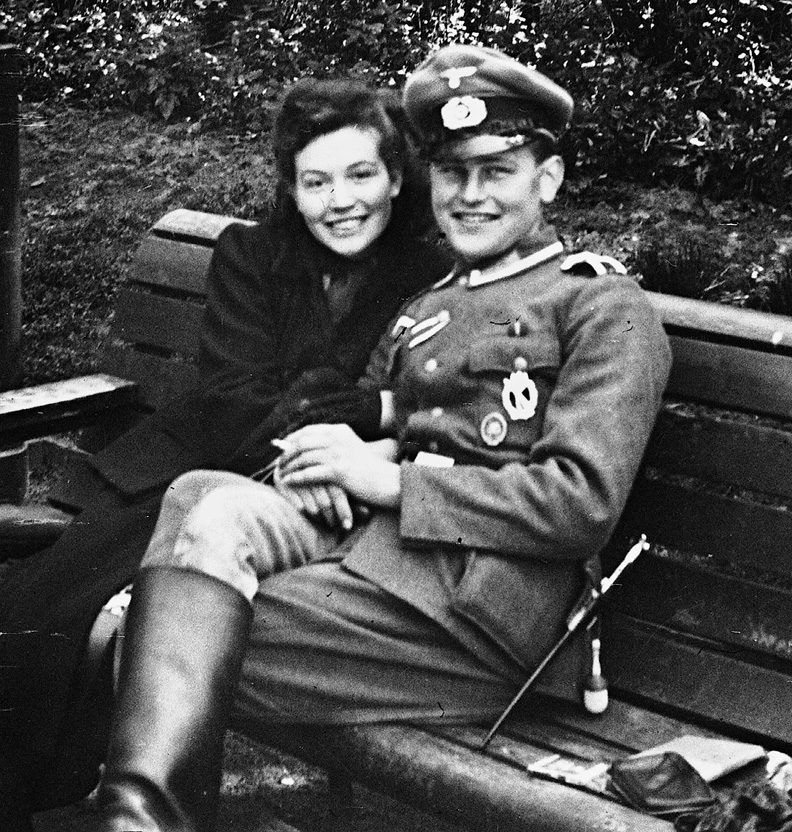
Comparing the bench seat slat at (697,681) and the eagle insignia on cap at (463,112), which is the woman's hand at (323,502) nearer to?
the bench seat slat at (697,681)

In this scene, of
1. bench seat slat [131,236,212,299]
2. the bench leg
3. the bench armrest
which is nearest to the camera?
the bench leg

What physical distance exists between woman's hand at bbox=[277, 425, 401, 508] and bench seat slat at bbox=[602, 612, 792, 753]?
619mm

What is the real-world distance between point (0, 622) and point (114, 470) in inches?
19.4

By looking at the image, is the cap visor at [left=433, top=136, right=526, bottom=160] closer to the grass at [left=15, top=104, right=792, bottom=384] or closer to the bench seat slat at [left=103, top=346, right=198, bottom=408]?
the bench seat slat at [left=103, top=346, right=198, bottom=408]

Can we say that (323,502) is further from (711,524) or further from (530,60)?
(530,60)

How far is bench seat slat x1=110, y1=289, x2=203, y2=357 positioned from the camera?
14.8ft

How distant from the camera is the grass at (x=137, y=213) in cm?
564

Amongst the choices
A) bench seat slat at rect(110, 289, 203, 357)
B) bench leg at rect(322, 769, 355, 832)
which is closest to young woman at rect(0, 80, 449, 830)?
bench seat slat at rect(110, 289, 203, 357)

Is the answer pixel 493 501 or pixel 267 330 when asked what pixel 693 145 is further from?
pixel 493 501

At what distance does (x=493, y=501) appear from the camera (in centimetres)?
313

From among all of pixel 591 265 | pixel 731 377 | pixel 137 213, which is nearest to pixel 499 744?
pixel 731 377

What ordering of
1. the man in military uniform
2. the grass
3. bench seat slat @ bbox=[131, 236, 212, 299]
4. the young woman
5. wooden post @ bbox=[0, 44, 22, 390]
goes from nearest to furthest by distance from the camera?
the man in military uniform, the young woman, bench seat slat @ bbox=[131, 236, 212, 299], wooden post @ bbox=[0, 44, 22, 390], the grass

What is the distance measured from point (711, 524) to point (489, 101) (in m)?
0.99

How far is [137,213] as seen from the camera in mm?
6680
